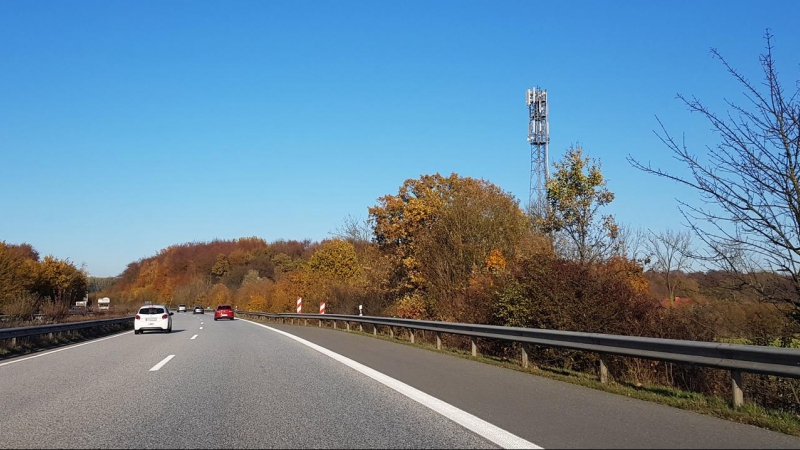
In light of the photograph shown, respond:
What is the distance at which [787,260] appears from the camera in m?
8.88

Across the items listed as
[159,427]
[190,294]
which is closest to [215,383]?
[159,427]

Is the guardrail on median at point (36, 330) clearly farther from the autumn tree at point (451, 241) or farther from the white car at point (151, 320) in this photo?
the autumn tree at point (451, 241)

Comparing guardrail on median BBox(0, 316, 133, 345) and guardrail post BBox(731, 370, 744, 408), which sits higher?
guardrail post BBox(731, 370, 744, 408)

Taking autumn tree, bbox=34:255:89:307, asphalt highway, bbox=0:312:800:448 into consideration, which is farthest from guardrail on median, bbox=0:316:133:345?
autumn tree, bbox=34:255:89:307

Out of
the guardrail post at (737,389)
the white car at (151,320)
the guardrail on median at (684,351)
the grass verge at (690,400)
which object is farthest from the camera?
the white car at (151,320)

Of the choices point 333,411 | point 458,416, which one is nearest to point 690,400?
point 458,416

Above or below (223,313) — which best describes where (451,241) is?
above

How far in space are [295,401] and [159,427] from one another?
79.6 inches

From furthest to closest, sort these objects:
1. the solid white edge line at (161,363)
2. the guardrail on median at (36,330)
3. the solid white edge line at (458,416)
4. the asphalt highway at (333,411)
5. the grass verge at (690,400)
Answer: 1. the guardrail on median at (36,330)
2. the solid white edge line at (161,363)
3. the grass verge at (690,400)
4. the asphalt highway at (333,411)
5. the solid white edge line at (458,416)

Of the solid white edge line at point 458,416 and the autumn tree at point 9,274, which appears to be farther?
the autumn tree at point 9,274

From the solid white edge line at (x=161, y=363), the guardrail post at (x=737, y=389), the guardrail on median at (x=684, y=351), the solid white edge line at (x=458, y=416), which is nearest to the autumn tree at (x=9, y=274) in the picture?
the solid white edge line at (x=161, y=363)

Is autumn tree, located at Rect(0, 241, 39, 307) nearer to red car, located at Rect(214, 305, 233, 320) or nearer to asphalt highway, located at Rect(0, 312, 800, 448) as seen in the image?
red car, located at Rect(214, 305, 233, 320)

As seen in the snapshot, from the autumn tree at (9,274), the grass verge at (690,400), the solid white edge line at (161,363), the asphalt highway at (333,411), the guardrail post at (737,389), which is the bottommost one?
the solid white edge line at (161,363)

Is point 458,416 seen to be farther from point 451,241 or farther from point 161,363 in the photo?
point 451,241
